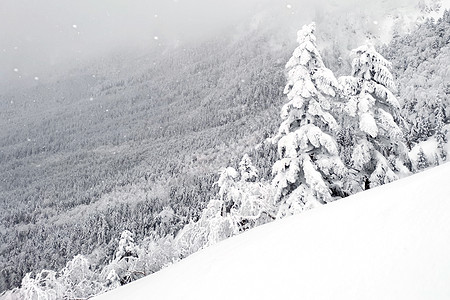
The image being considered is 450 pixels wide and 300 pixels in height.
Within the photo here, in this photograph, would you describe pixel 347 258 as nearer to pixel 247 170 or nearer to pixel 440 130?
pixel 247 170

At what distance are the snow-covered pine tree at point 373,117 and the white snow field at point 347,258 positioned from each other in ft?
27.5

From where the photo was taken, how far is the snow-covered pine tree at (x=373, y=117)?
14.1 metres

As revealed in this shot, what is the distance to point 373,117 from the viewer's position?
47.0 feet

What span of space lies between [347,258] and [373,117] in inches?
440

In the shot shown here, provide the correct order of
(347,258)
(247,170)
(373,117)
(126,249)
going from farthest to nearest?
(126,249), (247,170), (373,117), (347,258)

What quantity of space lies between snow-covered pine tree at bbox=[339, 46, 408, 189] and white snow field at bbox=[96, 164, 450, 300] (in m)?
8.37

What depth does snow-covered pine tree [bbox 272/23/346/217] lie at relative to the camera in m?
12.4

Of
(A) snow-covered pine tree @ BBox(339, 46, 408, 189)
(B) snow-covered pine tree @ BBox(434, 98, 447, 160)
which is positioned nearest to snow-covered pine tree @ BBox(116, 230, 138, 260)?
(A) snow-covered pine tree @ BBox(339, 46, 408, 189)

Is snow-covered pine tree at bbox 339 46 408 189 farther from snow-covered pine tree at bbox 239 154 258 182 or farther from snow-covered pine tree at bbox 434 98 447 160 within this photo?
snow-covered pine tree at bbox 434 98 447 160

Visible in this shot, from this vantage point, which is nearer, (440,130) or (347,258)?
(347,258)

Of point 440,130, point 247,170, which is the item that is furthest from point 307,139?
point 440,130

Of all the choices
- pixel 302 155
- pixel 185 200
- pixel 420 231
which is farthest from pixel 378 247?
pixel 185 200

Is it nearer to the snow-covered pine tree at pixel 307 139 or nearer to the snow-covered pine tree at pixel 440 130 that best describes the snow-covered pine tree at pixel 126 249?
the snow-covered pine tree at pixel 307 139

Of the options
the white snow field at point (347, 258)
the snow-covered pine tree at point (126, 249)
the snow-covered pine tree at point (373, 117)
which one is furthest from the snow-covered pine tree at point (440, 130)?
the white snow field at point (347, 258)
